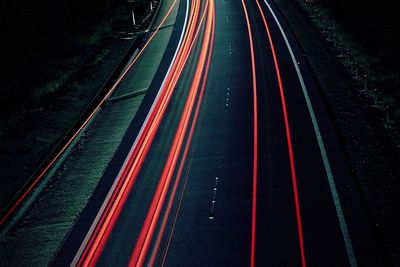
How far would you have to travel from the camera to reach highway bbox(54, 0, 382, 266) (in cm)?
1186

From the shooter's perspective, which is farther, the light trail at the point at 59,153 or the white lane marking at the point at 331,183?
the light trail at the point at 59,153

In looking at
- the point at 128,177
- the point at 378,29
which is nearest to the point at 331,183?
the point at 128,177

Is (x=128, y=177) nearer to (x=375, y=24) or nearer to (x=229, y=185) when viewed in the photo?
(x=229, y=185)

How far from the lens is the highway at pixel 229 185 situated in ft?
38.9

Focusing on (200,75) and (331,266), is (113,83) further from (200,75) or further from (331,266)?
(331,266)

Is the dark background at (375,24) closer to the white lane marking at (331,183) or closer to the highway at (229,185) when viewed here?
the highway at (229,185)

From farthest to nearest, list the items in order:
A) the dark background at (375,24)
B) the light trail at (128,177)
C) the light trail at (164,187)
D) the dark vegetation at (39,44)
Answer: the dark vegetation at (39,44)
the dark background at (375,24)
the light trail at (128,177)
the light trail at (164,187)

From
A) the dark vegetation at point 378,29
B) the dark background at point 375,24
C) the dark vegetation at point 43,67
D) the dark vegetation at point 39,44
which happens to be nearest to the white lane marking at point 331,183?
the dark vegetation at point 378,29

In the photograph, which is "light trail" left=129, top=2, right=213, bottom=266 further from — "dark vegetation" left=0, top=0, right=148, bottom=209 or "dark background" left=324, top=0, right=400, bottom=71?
"dark background" left=324, top=0, right=400, bottom=71

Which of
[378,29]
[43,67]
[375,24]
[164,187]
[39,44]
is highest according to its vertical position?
[375,24]

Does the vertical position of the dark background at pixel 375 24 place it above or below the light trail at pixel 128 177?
above

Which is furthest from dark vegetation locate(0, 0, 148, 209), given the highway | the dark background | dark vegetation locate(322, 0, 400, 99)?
the dark background

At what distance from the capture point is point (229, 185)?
14.6 metres

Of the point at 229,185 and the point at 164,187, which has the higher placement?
the point at 229,185
